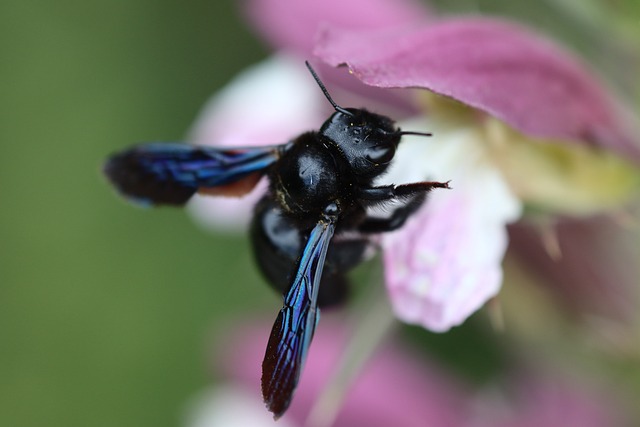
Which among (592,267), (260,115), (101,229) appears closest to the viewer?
(592,267)

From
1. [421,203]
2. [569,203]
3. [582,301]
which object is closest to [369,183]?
[421,203]

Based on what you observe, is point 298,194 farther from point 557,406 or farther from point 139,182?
point 557,406

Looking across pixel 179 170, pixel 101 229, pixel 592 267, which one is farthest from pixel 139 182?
pixel 101 229

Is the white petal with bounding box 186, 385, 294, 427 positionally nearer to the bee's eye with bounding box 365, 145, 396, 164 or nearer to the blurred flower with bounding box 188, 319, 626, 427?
the blurred flower with bounding box 188, 319, 626, 427

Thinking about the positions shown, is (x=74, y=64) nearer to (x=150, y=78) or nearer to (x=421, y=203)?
(x=150, y=78)

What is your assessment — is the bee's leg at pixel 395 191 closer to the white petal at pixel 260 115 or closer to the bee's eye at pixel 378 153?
the bee's eye at pixel 378 153

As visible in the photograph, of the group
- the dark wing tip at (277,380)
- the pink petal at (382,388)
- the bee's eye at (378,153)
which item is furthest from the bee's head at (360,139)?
the pink petal at (382,388)
